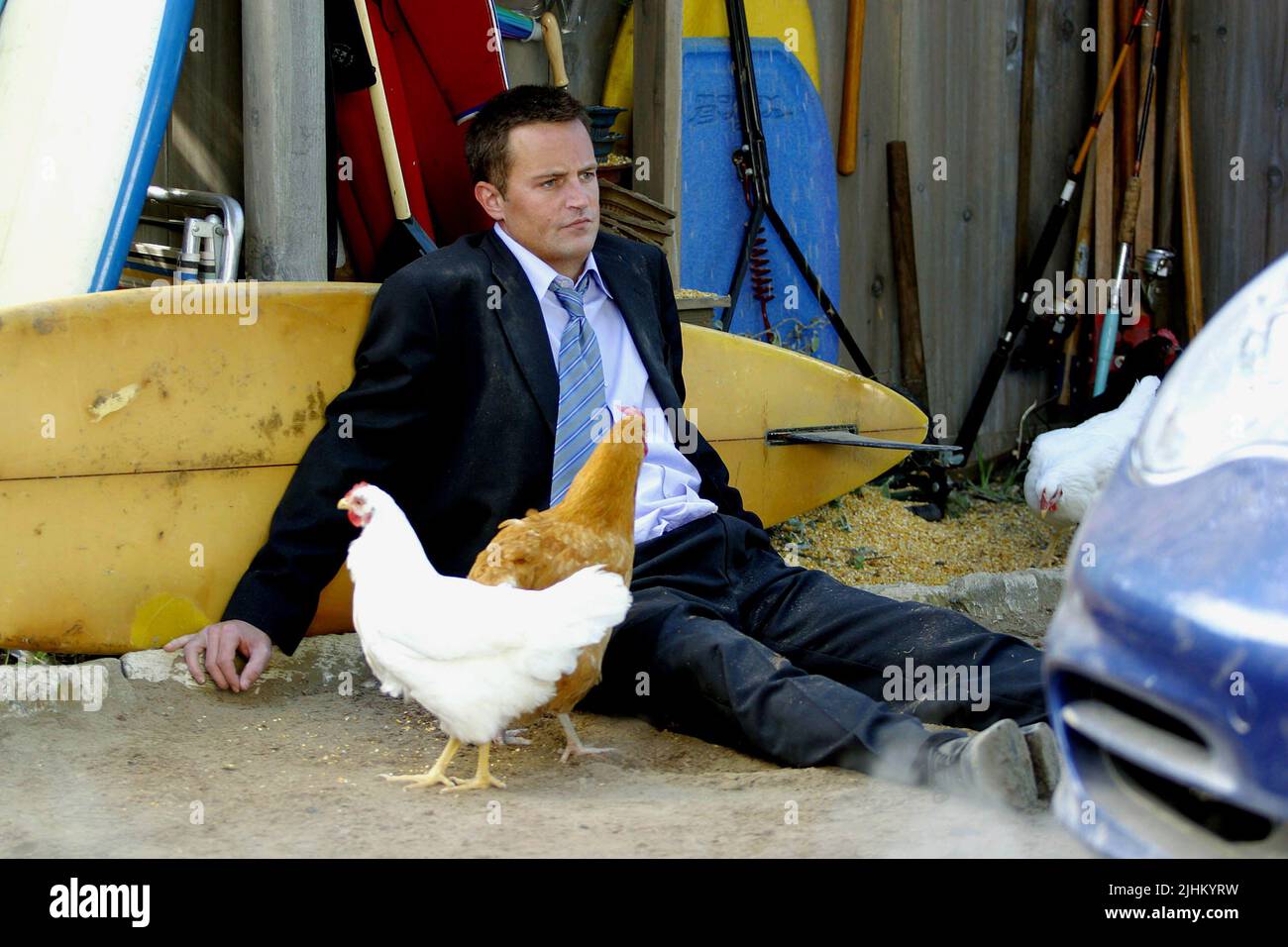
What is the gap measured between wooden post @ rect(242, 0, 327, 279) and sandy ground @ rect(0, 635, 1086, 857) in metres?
1.25

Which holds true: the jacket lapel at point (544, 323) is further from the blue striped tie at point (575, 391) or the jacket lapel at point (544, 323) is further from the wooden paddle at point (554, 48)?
the wooden paddle at point (554, 48)

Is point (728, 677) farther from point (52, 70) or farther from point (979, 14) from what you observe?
point (979, 14)

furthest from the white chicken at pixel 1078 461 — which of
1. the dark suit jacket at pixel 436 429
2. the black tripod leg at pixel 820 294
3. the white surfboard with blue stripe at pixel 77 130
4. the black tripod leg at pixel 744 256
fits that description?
the white surfboard with blue stripe at pixel 77 130

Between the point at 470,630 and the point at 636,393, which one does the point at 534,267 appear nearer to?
the point at 636,393

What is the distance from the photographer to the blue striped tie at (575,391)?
3.06 m

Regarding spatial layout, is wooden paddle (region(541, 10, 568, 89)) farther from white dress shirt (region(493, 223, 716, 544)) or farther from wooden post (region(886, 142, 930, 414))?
wooden post (region(886, 142, 930, 414))

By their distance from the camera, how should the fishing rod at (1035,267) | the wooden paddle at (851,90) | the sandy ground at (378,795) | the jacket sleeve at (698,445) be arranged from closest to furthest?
1. the sandy ground at (378,795)
2. the jacket sleeve at (698,445)
3. the wooden paddle at (851,90)
4. the fishing rod at (1035,267)

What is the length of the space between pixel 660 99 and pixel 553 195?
5.55ft

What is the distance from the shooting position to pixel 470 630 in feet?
7.60

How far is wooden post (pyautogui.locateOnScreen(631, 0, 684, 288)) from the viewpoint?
472 cm

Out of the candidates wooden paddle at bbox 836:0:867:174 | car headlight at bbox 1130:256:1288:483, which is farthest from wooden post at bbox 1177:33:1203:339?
car headlight at bbox 1130:256:1288:483

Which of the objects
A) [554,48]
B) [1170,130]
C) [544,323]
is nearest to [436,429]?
[544,323]

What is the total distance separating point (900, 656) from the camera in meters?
2.98

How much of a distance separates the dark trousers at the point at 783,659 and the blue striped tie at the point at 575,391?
25 cm
